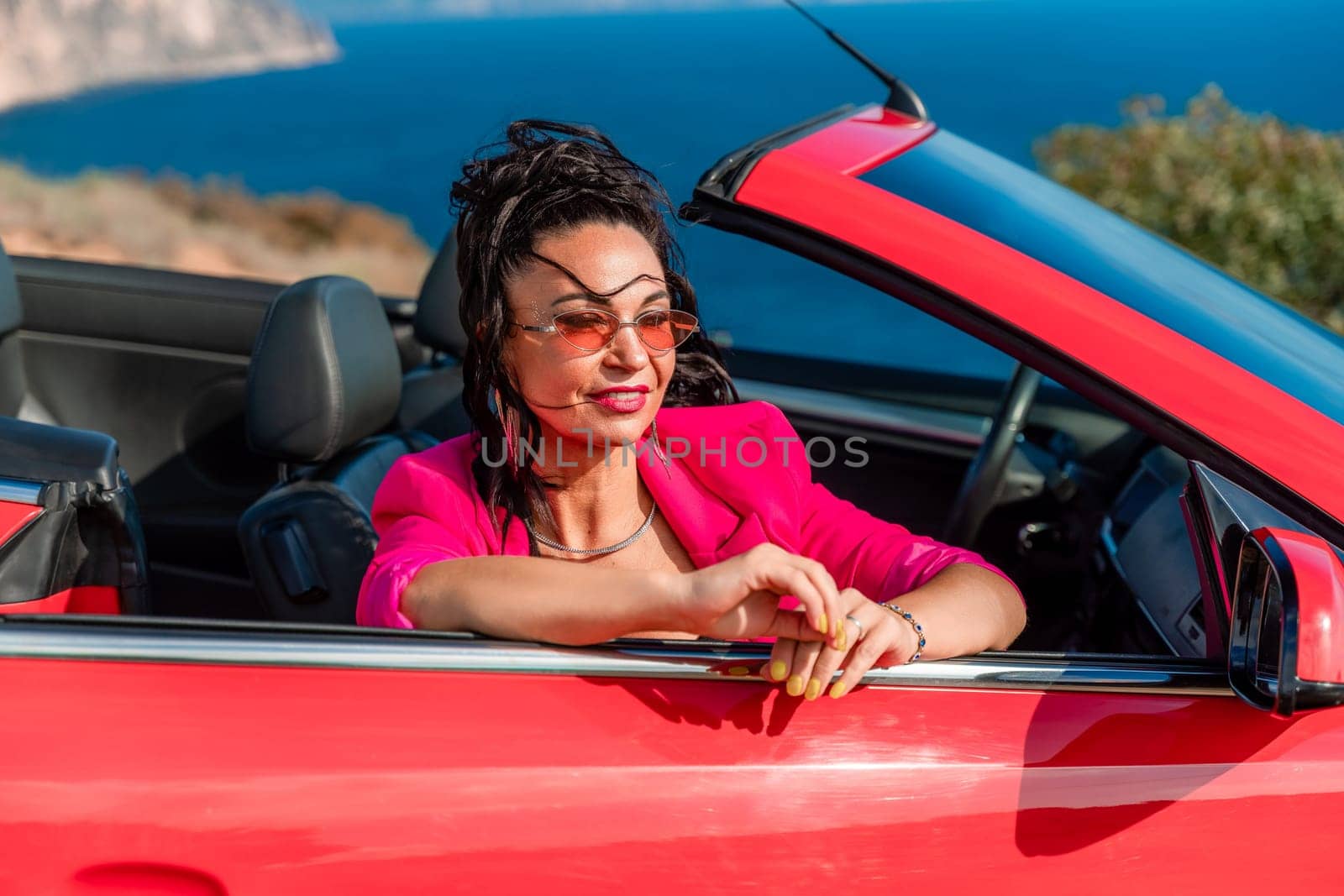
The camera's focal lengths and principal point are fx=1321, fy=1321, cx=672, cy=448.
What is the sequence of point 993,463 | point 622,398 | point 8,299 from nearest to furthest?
1. point 622,398
2. point 993,463
3. point 8,299

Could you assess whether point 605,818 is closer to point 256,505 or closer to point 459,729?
point 459,729

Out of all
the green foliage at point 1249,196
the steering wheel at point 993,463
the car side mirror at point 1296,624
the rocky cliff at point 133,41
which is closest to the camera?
the car side mirror at point 1296,624

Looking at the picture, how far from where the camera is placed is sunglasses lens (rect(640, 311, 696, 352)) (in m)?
1.68

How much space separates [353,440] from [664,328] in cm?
92

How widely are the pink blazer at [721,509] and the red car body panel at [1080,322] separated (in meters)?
0.37

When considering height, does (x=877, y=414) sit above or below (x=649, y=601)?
above

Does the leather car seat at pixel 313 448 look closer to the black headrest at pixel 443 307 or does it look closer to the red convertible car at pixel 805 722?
the red convertible car at pixel 805 722

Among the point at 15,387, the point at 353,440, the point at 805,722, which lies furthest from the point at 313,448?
the point at 15,387

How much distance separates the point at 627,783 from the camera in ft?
4.53

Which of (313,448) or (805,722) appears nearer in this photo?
(805,722)

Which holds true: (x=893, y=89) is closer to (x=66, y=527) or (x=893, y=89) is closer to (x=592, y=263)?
(x=592, y=263)

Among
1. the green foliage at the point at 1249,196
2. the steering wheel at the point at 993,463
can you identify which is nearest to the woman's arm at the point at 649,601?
the steering wheel at the point at 993,463

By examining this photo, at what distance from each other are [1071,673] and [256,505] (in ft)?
4.72

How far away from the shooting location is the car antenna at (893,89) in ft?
7.06
